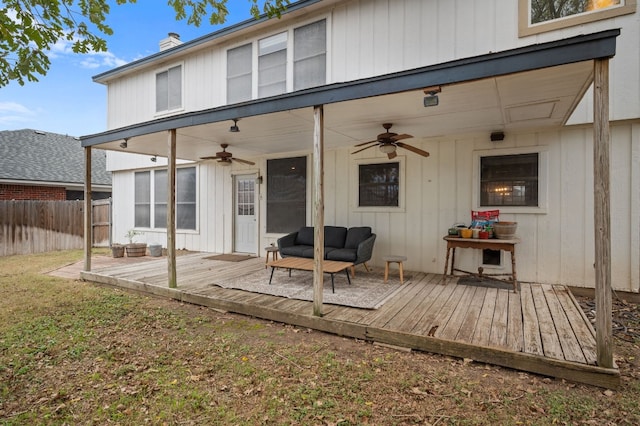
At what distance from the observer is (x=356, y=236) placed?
20.2ft

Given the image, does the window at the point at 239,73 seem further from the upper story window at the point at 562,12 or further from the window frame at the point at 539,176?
the upper story window at the point at 562,12

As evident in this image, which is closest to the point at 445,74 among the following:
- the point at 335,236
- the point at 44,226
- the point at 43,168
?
the point at 335,236

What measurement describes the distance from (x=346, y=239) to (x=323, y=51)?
3822 mm

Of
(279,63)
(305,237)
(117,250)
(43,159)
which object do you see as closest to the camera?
(305,237)

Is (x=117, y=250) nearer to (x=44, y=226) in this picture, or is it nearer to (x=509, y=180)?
(x=44, y=226)

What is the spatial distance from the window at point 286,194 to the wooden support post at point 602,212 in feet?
17.6

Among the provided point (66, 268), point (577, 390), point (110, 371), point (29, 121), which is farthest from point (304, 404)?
point (29, 121)

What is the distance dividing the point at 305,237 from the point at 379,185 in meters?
1.83

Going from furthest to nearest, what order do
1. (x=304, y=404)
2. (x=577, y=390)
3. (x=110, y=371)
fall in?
(x=110, y=371)
(x=577, y=390)
(x=304, y=404)

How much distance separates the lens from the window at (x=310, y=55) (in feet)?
21.6

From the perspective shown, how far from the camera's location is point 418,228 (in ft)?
20.0

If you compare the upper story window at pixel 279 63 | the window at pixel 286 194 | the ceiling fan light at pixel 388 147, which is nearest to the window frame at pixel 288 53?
the upper story window at pixel 279 63

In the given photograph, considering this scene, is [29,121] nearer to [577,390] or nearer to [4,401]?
[4,401]

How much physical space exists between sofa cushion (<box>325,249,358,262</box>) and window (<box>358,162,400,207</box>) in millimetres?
1439
